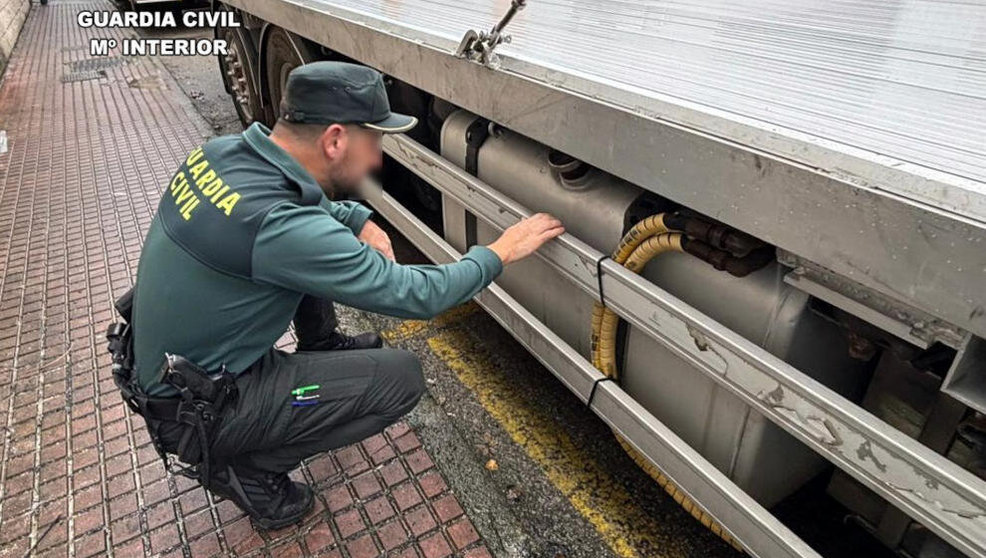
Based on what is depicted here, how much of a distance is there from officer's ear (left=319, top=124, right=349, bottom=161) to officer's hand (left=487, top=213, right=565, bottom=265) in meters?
0.48

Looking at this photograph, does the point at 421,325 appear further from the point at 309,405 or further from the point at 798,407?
the point at 798,407

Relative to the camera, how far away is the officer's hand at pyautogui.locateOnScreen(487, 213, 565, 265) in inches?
69.6

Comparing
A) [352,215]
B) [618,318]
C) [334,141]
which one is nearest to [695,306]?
[618,318]

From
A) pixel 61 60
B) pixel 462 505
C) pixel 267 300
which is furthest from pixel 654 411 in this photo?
pixel 61 60

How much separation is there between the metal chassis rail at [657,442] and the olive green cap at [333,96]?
847mm

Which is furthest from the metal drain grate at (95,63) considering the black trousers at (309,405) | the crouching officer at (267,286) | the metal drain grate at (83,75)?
the black trousers at (309,405)

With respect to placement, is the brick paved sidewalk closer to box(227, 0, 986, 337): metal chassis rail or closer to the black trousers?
the black trousers

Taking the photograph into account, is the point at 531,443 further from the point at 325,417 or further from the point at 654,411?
the point at 325,417

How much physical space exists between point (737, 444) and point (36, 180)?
19.5 ft

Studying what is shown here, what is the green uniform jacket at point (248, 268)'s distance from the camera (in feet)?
4.93

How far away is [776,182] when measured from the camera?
1.12 meters

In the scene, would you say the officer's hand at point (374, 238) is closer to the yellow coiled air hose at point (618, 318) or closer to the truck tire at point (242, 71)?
the yellow coiled air hose at point (618, 318)

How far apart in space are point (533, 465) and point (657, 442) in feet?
2.39

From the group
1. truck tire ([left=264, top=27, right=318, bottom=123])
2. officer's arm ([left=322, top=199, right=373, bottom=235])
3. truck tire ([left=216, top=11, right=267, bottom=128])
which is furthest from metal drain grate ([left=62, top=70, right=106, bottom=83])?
officer's arm ([left=322, top=199, right=373, bottom=235])
